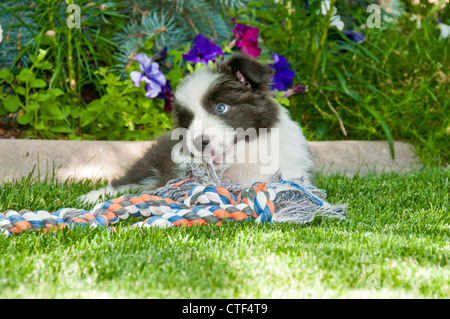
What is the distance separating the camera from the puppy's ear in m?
2.82

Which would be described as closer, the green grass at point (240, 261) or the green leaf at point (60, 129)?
the green grass at point (240, 261)

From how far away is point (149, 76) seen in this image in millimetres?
4176

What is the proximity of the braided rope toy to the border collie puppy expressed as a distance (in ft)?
0.82

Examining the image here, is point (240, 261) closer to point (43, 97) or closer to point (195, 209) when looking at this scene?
point (195, 209)

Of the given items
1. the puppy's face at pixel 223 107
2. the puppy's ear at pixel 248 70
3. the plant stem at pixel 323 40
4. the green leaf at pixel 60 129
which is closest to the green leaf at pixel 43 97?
the green leaf at pixel 60 129

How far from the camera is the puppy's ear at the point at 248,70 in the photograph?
2.82 metres

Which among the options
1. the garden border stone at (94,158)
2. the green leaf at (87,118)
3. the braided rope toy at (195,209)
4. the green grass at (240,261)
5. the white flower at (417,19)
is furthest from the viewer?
the white flower at (417,19)

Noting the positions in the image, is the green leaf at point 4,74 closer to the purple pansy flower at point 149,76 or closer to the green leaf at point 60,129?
the green leaf at point 60,129

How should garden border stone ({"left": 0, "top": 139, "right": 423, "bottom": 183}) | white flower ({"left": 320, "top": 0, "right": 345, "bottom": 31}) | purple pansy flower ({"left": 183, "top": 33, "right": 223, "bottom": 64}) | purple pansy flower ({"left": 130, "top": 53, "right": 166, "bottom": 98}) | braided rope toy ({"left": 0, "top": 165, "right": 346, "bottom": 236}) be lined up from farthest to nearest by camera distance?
white flower ({"left": 320, "top": 0, "right": 345, "bottom": 31}) → purple pansy flower ({"left": 130, "top": 53, "right": 166, "bottom": 98}) → purple pansy flower ({"left": 183, "top": 33, "right": 223, "bottom": 64}) → garden border stone ({"left": 0, "top": 139, "right": 423, "bottom": 183}) → braided rope toy ({"left": 0, "top": 165, "right": 346, "bottom": 236})

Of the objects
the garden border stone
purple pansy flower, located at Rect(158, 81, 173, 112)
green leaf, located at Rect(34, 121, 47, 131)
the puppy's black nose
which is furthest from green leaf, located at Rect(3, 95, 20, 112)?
the puppy's black nose

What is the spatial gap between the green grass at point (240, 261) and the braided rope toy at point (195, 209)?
9cm

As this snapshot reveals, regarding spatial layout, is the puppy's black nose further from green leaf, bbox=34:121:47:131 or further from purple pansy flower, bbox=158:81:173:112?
green leaf, bbox=34:121:47:131

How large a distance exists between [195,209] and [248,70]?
1023 millimetres
